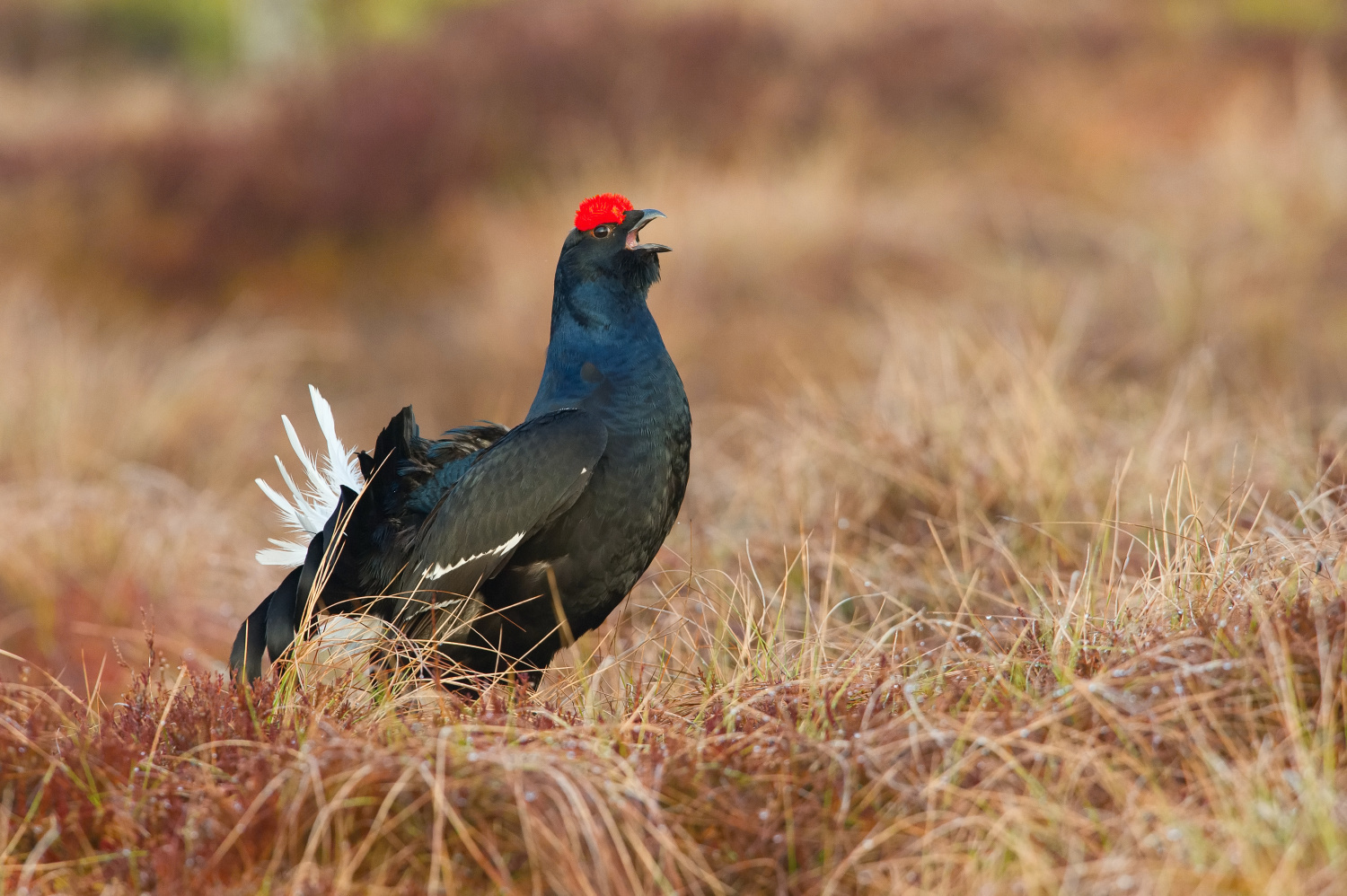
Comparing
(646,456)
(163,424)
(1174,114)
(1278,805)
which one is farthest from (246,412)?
(1174,114)

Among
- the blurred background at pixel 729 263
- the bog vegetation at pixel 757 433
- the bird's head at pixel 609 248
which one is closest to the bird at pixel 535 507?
the bird's head at pixel 609 248

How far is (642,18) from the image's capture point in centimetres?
1107

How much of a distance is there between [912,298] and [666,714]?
17.9ft

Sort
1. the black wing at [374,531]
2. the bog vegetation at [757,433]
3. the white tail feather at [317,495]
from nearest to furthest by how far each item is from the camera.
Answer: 1. the bog vegetation at [757,433]
2. the black wing at [374,531]
3. the white tail feather at [317,495]

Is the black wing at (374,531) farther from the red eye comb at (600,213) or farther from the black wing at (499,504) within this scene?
the red eye comb at (600,213)

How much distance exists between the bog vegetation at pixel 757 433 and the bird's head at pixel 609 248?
76 centimetres

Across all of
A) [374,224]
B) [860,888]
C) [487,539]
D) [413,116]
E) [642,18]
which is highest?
[642,18]

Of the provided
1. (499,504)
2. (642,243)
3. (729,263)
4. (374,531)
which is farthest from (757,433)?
(729,263)

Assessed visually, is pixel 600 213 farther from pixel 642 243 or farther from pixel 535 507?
→ pixel 535 507

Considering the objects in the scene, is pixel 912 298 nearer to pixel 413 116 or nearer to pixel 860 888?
pixel 413 116

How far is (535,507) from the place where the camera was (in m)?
2.78

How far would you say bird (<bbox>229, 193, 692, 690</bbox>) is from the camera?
2.80 metres

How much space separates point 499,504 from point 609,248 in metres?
0.70

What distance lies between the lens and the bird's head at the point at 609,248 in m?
3.06
